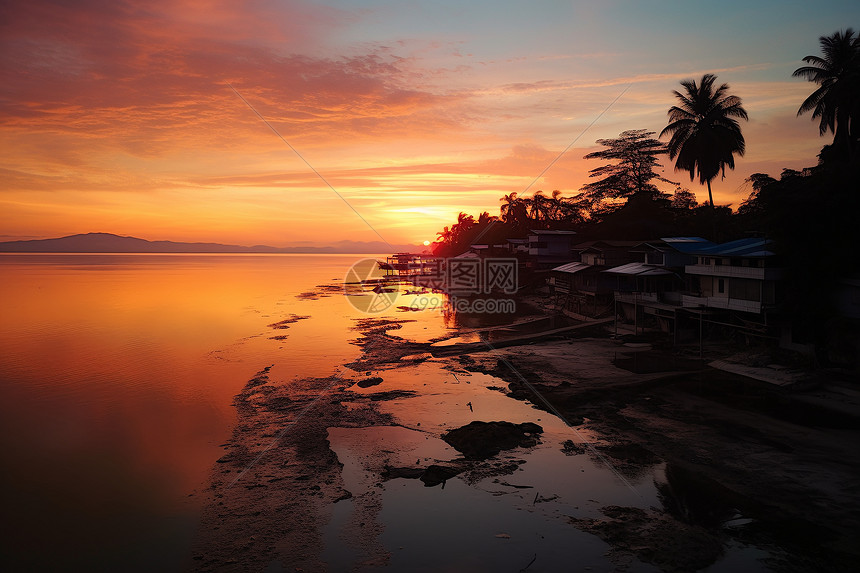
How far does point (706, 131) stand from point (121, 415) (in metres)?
47.9

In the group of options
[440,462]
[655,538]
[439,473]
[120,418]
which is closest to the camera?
[655,538]

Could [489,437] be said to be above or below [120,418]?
above

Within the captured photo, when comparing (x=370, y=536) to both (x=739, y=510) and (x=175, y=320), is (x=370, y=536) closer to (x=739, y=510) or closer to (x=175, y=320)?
(x=739, y=510)

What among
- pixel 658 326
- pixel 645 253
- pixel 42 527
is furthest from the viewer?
pixel 645 253

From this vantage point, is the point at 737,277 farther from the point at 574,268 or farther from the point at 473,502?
the point at 473,502

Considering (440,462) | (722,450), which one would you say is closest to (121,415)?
(440,462)

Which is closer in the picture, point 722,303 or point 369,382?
point 369,382

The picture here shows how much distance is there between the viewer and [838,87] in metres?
33.5

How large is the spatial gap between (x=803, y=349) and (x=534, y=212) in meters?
70.7

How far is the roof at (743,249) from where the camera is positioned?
82.6 ft

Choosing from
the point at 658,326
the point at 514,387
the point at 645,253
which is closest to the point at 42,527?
the point at 514,387

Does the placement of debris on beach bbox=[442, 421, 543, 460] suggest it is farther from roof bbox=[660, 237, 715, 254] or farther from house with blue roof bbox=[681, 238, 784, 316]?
roof bbox=[660, 237, 715, 254]

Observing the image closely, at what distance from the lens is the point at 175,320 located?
54500 mm

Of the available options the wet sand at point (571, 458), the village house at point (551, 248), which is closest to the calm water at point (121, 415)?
the wet sand at point (571, 458)
